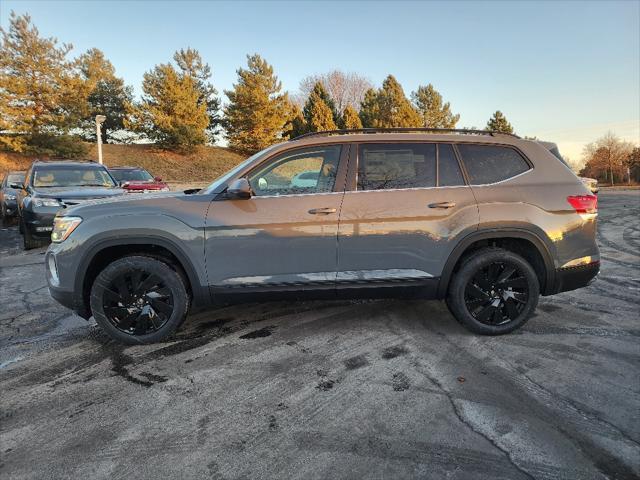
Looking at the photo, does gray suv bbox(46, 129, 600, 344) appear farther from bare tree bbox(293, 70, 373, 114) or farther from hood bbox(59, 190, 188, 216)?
bare tree bbox(293, 70, 373, 114)

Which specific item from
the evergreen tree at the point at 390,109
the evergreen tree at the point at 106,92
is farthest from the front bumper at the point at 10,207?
the evergreen tree at the point at 390,109

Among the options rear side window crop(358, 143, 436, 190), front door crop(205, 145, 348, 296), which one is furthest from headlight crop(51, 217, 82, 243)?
rear side window crop(358, 143, 436, 190)

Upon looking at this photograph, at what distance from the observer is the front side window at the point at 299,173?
145 inches

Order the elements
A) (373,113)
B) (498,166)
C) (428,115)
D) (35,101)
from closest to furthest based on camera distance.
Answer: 1. (498,166)
2. (35,101)
3. (373,113)
4. (428,115)

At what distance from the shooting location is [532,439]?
2.36m

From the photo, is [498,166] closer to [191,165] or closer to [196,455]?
[196,455]

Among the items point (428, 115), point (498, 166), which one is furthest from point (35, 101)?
point (428, 115)

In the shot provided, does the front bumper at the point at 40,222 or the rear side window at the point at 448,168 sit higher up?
the rear side window at the point at 448,168

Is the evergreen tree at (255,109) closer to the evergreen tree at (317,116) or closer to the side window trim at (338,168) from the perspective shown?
the evergreen tree at (317,116)

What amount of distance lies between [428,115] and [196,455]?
51.5 meters

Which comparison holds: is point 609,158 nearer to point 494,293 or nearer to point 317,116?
A: point 317,116

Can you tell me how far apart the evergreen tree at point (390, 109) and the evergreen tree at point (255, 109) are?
10687 mm

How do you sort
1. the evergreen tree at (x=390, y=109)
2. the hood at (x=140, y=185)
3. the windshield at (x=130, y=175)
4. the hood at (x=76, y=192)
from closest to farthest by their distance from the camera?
1. the hood at (x=76, y=192)
2. the hood at (x=140, y=185)
3. the windshield at (x=130, y=175)
4. the evergreen tree at (x=390, y=109)

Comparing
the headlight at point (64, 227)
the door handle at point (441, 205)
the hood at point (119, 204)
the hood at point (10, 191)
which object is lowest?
the headlight at point (64, 227)
